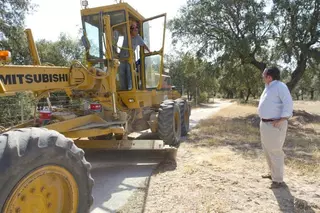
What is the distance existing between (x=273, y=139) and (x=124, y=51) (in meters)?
3.51

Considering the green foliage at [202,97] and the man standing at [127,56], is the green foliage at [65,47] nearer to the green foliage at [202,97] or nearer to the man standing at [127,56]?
the green foliage at [202,97]

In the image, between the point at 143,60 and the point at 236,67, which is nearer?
the point at 143,60

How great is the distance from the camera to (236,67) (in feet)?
57.6

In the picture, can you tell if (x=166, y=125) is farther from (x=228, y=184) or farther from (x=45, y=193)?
(x=45, y=193)

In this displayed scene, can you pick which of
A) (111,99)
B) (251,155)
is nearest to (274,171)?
(251,155)

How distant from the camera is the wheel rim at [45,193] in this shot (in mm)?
2365

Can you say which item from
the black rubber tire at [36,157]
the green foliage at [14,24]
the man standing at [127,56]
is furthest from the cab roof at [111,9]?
the green foliage at [14,24]

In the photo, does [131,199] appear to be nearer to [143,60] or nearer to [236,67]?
[143,60]

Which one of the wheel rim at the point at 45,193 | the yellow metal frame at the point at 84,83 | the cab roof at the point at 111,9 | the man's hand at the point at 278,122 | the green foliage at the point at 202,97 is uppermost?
the cab roof at the point at 111,9

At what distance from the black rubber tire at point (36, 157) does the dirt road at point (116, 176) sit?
1125 millimetres

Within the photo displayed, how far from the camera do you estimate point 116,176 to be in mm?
5234

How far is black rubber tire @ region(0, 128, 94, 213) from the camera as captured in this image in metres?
2.26

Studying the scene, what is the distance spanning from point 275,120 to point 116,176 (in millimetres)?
2840

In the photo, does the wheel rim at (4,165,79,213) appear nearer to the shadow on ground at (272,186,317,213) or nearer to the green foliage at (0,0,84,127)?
the shadow on ground at (272,186,317,213)
